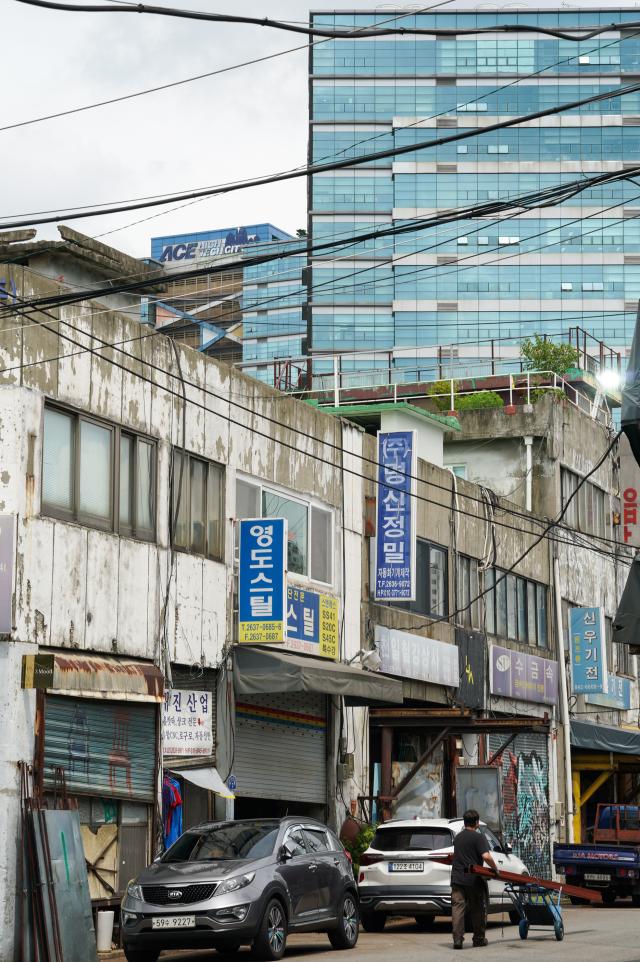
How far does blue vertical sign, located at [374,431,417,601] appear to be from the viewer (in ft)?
88.6

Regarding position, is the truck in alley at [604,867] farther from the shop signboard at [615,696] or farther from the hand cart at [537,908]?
the hand cart at [537,908]

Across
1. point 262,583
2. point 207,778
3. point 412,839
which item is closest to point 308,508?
point 262,583

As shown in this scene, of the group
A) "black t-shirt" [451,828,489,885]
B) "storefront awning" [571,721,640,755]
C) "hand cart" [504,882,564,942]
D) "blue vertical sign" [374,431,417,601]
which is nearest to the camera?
"black t-shirt" [451,828,489,885]

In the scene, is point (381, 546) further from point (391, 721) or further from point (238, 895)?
point (238, 895)

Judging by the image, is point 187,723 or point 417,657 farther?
point 417,657

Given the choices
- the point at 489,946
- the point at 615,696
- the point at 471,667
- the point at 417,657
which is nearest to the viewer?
the point at 489,946

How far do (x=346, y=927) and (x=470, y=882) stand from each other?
1.68 m

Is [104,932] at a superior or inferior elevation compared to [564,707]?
inferior

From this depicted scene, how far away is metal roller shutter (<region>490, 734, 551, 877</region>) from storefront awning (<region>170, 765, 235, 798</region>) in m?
12.0

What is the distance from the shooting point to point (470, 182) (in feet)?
352

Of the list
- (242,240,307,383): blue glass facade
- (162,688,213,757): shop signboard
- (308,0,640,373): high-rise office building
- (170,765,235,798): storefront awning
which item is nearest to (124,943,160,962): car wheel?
(162,688,213,757): shop signboard

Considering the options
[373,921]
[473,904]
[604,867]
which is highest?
[473,904]

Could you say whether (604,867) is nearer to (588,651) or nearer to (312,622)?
(588,651)

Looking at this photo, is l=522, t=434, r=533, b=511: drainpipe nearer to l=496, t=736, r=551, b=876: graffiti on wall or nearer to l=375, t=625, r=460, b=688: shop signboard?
l=496, t=736, r=551, b=876: graffiti on wall
